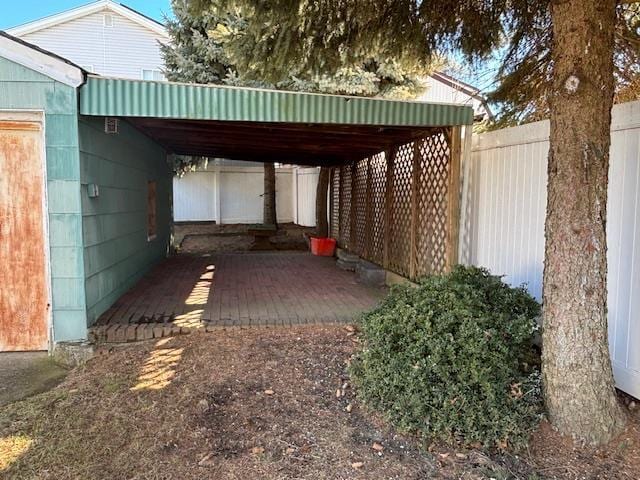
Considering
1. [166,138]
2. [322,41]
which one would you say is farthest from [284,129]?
[166,138]

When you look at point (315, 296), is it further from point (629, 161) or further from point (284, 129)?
point (629, 161)

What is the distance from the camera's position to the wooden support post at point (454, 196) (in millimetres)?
5133

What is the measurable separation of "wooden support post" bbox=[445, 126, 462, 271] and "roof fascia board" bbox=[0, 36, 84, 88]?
3791mm

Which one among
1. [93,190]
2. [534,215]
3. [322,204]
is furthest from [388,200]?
[93,190]

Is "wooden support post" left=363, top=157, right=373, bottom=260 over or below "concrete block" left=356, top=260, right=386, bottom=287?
over

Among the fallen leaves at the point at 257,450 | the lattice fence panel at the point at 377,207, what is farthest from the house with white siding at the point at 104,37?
the fallen leaves at the point at 257,450

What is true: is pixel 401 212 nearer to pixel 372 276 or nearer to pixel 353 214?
pixel 372 276

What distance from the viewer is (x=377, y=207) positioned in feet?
26.5

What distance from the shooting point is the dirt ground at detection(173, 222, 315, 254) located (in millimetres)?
11663

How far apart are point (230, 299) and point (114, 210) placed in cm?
171

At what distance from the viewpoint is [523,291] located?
3.27 meters

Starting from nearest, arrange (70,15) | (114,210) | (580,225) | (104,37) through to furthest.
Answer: (580,225) → (114,210) → (70,15) → (104,37)

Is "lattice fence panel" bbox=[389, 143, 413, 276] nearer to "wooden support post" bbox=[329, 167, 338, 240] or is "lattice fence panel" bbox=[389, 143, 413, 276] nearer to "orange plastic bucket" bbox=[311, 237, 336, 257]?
"orange plastic bucket" bbox=[311, 237, 336, 257]

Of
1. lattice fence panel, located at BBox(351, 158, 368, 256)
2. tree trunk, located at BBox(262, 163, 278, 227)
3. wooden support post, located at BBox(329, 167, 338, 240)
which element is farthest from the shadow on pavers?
tree trunk, located at BBox(262, 163, 278, 227)
